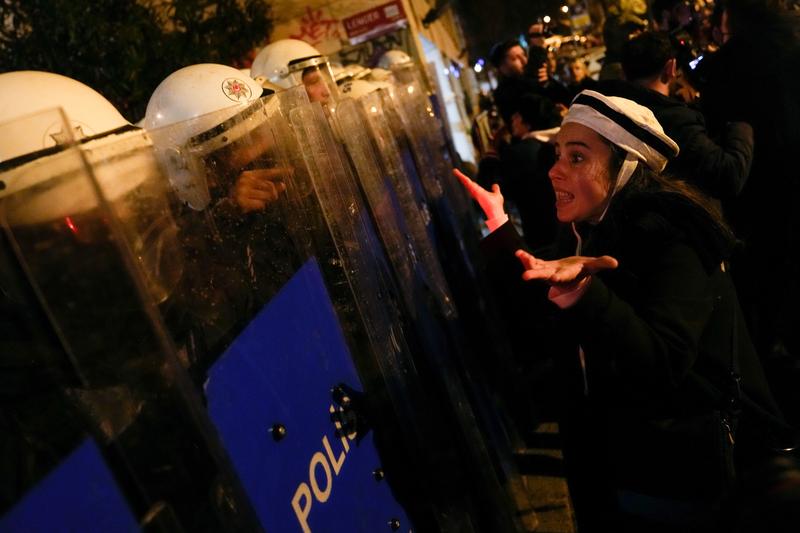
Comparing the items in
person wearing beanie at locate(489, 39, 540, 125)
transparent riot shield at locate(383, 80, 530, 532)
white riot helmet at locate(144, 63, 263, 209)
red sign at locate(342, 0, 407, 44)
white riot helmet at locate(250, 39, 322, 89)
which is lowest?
transparent riot shield at locate(383, 80, 530, 532)

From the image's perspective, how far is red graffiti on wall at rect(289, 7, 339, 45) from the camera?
1138 cm

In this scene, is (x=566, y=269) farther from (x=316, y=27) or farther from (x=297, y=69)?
(x=316, y=27)

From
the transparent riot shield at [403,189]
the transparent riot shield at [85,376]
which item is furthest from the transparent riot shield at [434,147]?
the transparent riot shield at [85,376]

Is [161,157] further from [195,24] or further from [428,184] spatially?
[195,24]

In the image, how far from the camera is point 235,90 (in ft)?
9.09

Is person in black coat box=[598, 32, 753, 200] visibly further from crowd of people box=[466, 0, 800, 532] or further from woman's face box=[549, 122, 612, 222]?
woman's face box=[549, 122, 612, 222]

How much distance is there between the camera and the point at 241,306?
62.9 inches

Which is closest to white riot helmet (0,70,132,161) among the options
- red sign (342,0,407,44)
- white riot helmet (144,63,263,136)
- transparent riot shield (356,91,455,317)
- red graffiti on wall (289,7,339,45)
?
white riot helmet (144,63,263,136)

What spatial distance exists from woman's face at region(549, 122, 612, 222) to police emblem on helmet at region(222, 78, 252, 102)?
4.96 ft

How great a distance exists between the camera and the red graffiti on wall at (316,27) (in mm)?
11383

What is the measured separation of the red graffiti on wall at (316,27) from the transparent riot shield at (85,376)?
11.2m

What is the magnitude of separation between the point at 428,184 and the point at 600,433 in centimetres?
182

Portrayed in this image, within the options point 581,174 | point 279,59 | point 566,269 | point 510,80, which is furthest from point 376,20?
point 566,269

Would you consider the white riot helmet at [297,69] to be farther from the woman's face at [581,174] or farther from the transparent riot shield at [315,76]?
the woman's face at [581,174]
